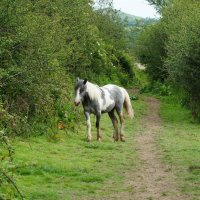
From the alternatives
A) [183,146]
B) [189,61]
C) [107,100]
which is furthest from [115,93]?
[189,61]

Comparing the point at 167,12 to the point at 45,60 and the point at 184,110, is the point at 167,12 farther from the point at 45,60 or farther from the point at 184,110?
the point at 45,60

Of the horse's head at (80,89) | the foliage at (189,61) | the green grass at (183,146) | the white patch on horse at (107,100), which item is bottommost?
the green grass at (183,146)

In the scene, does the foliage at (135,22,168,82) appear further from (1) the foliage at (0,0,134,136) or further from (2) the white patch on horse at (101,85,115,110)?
(1) the foliage at (0,0,134,136)

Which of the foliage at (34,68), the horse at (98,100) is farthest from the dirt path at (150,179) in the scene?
the foliage at (34,68)

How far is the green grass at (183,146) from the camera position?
986cm

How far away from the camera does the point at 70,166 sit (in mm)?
10914

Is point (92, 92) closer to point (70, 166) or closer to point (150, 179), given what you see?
point (70, 166)

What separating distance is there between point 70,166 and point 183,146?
225 inches

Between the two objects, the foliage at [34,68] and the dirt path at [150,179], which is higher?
the foliage at [34,68]

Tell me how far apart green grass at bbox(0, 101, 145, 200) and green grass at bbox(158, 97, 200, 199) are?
3.80ft

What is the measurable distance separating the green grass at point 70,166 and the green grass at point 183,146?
45.6 inches

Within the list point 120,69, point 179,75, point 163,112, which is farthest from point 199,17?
point 120,69

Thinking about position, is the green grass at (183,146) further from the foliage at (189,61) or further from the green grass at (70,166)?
the foliage at (189,61)

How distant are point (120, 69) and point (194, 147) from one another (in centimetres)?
2899
